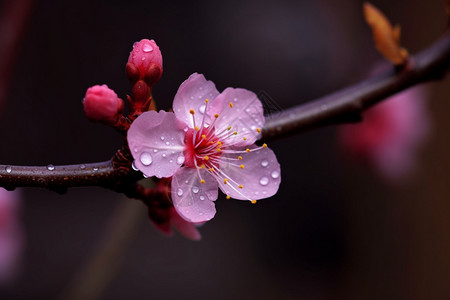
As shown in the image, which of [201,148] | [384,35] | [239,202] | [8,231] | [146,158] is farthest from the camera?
[239,202]

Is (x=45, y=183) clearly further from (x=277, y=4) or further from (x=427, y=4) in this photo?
(x=427, y=4)

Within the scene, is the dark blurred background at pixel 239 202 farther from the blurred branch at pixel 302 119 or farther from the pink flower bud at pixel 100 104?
the pink flower bud at pixel 100 104

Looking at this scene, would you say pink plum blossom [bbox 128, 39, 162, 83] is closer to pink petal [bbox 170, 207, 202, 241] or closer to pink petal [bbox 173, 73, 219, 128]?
pink petal [bbox 173, 73, 219, 128]

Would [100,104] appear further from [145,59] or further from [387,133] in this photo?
[387,133]

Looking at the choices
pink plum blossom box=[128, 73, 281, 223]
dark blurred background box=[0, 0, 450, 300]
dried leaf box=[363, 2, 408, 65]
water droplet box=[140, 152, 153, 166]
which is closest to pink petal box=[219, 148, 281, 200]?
pink plum blossom box=[128, 73, 281, 223]

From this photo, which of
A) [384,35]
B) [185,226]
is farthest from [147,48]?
[384,35]

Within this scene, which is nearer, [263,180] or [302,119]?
[263,180]

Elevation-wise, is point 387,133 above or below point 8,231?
above

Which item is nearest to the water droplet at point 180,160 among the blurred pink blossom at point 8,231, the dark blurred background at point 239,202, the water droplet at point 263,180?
the water droplet at point 263,180
